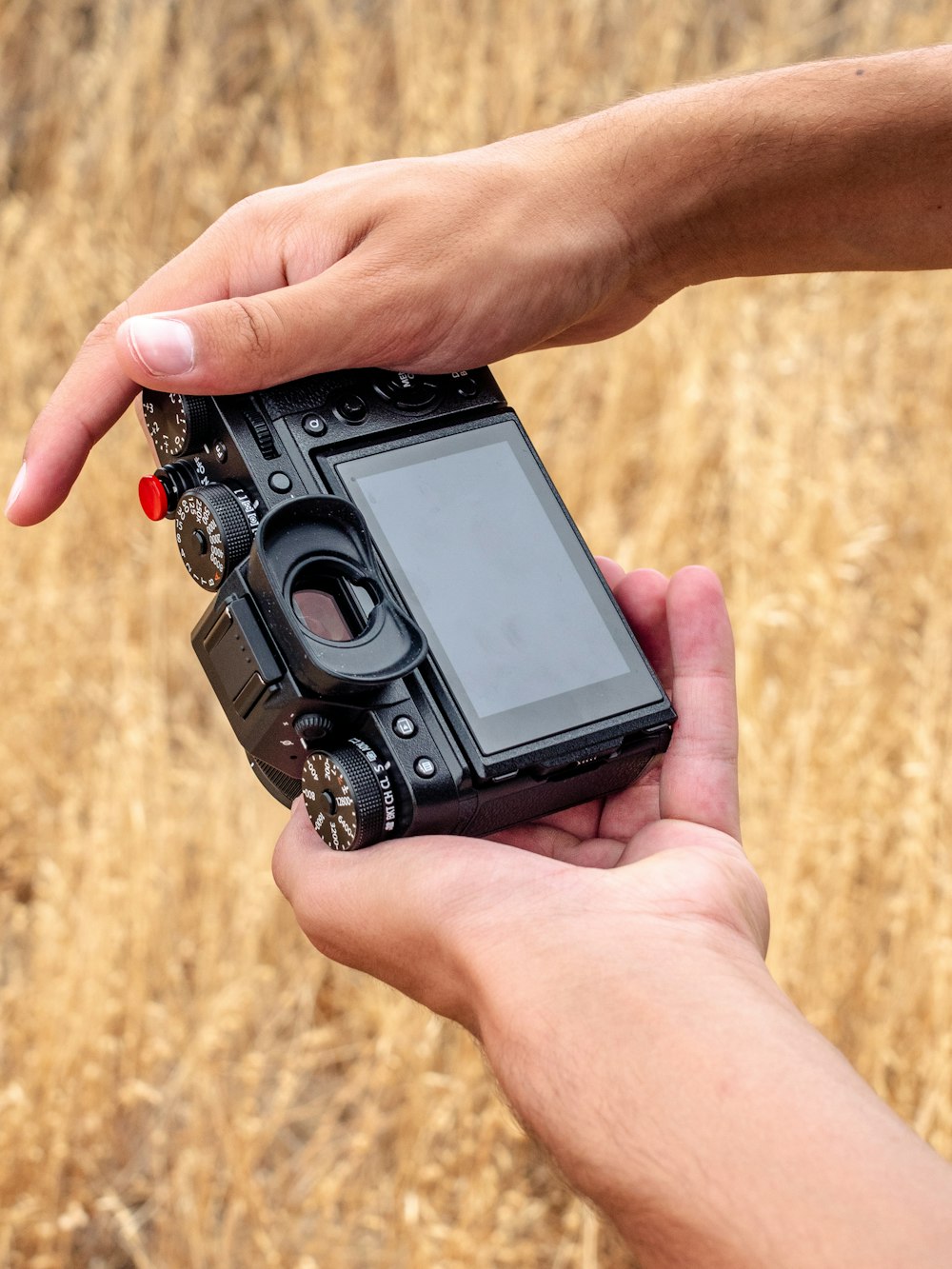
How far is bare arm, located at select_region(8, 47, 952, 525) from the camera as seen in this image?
5.16 feet

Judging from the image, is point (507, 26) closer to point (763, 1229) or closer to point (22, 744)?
point (22, 744)

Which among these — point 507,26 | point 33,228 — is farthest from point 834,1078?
point 507,26

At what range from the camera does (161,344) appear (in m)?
1.41

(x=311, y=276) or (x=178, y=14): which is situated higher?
(x=311, y=276)

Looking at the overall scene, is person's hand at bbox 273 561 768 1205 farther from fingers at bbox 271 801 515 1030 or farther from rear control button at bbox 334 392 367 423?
rear control button at bbox 334 392 367 423

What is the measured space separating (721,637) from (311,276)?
654 millimetres

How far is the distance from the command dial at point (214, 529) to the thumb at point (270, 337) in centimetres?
12

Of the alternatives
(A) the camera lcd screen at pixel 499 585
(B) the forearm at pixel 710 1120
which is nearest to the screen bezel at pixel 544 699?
(A) the camera lcd screen at pixel 499 585

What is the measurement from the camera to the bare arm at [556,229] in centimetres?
157

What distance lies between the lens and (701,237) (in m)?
1.80

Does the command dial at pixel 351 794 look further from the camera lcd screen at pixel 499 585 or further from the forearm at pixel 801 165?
the forearm at pixel 801 165

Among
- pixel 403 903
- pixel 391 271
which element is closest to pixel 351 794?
pixel 403 903

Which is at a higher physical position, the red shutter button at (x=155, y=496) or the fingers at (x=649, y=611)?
the red shutter button at (x=155, y=496)

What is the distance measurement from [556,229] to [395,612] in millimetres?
591
